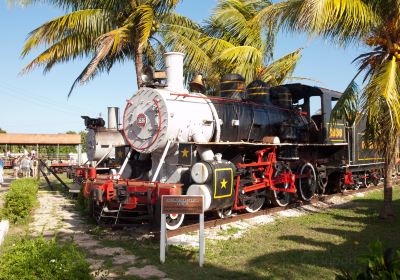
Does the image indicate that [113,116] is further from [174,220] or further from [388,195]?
[388,195]

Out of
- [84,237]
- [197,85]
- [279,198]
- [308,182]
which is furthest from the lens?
[308,182]

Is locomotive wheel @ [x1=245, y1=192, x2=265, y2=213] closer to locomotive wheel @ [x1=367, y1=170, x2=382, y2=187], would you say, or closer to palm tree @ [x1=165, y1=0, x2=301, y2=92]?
palm tree @ [x1=165, y1=0, x2=301, y2=92]

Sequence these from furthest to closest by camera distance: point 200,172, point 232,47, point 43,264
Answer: point 232,47 < point 200,172 < point 43,264

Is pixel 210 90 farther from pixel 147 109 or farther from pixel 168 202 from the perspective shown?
pixel 168 202

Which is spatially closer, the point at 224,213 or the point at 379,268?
the point at 379,268

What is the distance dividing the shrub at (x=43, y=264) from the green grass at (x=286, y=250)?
6.96ft

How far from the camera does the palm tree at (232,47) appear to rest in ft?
44.7

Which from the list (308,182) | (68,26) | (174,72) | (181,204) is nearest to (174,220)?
(181,204)

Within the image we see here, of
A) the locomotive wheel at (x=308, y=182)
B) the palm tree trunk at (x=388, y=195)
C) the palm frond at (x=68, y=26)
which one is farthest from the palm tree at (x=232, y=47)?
the palm tree trunk at (x=388, y=195)

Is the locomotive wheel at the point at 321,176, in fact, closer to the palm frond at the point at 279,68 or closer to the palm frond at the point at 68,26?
the palm frond at the point at 279,68

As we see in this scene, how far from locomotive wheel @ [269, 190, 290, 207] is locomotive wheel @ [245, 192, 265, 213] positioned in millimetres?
326

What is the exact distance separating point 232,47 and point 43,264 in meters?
11.6

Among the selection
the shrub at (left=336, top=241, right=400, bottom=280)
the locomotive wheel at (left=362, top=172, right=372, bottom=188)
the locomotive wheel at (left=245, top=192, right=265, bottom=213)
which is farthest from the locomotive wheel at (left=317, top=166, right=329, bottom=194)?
the shrub at (left=336, top=241, right=400, bottom=280)

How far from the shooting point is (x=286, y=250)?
22.0 ft
